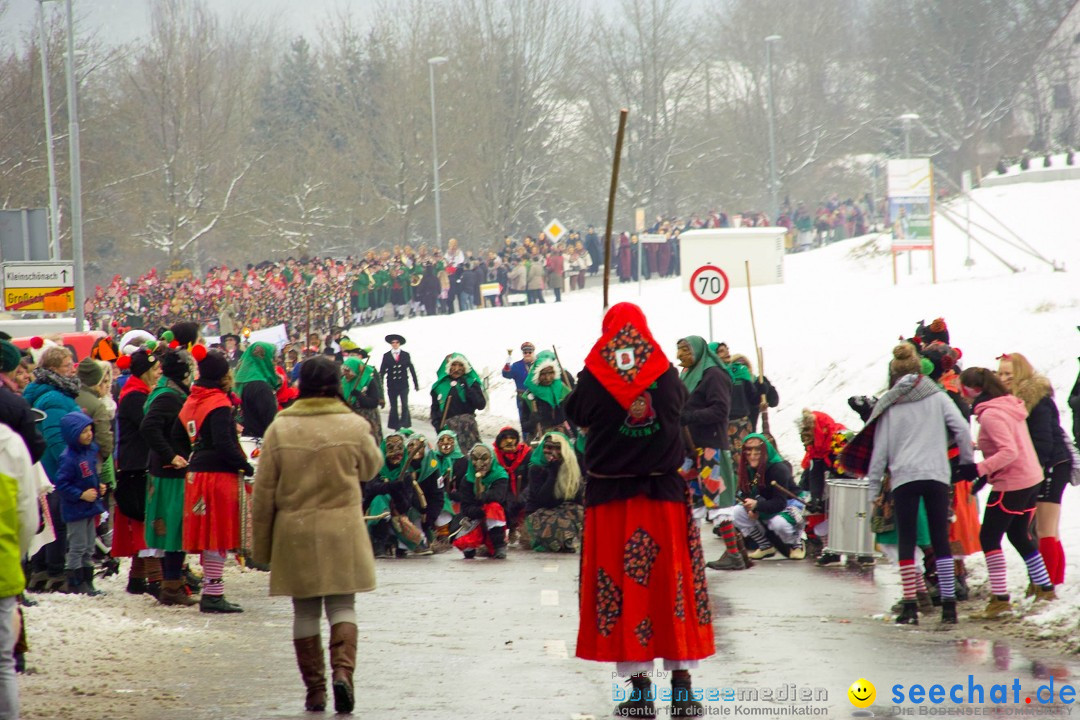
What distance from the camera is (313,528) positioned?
7297 mm

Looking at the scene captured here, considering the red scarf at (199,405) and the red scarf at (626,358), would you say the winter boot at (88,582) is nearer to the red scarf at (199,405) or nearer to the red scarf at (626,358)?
the red scarf at (199,405)

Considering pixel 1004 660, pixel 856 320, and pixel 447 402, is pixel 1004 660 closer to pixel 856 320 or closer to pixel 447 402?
pixel 447 402

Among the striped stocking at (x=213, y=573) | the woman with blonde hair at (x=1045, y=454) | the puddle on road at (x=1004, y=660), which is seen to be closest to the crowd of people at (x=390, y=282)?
the striped stocking at (x=213, y=573)

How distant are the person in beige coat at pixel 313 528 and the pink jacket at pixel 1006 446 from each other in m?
4.44

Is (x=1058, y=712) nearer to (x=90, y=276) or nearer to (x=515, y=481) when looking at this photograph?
(x=515, y=481)

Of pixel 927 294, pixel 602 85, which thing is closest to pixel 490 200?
pixel 602 85

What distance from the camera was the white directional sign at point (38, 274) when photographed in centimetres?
2741

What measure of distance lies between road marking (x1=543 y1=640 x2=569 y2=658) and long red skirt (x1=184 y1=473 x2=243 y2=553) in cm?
226

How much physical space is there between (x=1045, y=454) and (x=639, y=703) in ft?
14.8

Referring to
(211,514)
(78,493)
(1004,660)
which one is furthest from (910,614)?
(78,493)

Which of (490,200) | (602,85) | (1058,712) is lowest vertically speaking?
(1058,712)

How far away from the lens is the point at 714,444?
44.4ft

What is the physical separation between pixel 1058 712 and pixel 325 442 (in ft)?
11.7

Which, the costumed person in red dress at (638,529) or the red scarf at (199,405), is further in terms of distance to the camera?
the red scarf at (199,405)
